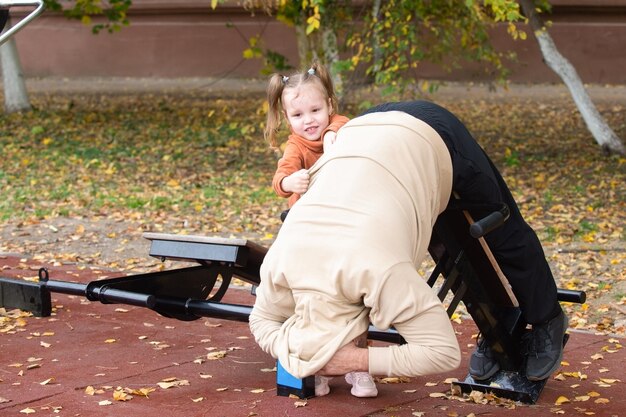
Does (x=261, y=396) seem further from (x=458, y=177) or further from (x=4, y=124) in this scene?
(x=4, y=124)

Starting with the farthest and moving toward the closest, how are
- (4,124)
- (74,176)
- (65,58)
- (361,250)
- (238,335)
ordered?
(65,58), (4,124), (74,176), (238,335), (361,250)

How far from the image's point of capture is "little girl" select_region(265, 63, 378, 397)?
467 centimetres

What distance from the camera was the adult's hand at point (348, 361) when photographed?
387 centimetres

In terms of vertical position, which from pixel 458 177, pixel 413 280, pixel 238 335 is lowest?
pixel 238 335

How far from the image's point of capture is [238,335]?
597cm

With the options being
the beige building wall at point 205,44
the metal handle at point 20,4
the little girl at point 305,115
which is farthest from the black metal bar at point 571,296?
the beige building wall at point 205,44

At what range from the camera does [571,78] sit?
11.9 meters

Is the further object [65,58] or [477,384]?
[65,58]

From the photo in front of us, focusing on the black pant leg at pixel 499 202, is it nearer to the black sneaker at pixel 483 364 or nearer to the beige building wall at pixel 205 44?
the black sneaker at pixel 483 364

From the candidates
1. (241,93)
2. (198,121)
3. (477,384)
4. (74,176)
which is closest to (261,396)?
(477,384)

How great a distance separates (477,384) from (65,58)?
17.4 meters

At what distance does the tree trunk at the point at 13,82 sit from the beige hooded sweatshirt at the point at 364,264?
12193 mm

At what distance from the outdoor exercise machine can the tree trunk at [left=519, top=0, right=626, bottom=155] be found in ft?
23.2

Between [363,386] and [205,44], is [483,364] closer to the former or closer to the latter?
[363,386]
